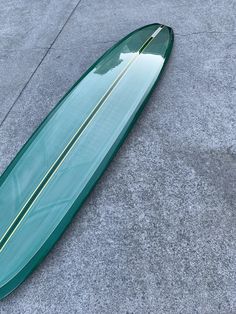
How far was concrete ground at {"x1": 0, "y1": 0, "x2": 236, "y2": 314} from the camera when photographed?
2035 millimetres

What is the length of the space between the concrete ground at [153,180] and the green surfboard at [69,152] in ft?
0.33

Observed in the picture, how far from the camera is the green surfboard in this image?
2217mm

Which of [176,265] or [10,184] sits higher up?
[10,184]

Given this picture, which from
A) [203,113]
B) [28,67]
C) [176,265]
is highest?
[28,67]

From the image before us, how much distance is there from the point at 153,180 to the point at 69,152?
672 millimetres

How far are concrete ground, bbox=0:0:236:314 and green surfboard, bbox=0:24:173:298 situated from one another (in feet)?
0.33

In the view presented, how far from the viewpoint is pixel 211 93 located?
119 inches

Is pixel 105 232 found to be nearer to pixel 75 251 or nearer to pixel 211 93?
pixel 75 251

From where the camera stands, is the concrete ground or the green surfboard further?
the green surfboard

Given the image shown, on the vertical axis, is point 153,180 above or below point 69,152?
below

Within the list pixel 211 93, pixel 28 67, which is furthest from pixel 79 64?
pixel 211 93

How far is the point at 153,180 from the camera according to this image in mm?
2510

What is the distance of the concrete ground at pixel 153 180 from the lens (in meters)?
2.04

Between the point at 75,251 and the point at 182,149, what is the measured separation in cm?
111
